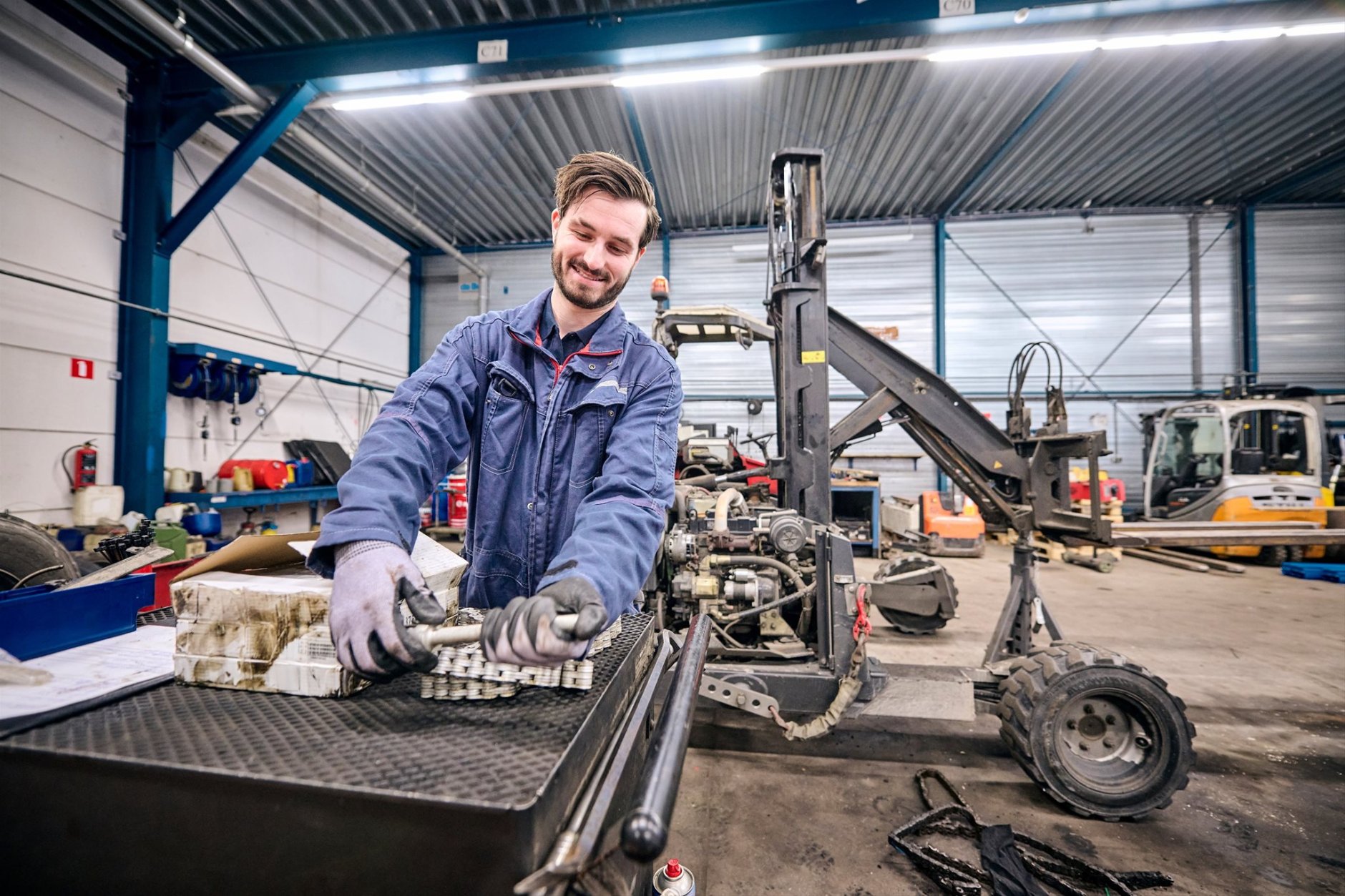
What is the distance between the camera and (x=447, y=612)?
1.07m

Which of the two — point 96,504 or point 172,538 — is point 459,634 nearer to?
point 172,538

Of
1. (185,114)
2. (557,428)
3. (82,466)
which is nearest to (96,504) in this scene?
(82,466)

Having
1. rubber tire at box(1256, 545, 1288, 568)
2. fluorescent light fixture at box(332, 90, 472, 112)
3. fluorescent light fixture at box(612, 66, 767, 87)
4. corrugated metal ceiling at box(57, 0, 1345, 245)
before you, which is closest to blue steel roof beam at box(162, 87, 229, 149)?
corrugated metal ceiling at box(57, 0, 1345, 245)

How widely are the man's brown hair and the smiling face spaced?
1 cm

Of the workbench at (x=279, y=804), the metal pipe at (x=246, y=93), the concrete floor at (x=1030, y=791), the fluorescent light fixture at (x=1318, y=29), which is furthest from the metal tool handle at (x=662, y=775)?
the fluorescent light fixture at (x=1318, y=29)

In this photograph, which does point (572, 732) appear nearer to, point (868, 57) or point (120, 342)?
point (868, 57)

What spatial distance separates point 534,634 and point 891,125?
8.36 meters

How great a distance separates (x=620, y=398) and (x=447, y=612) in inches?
25.3

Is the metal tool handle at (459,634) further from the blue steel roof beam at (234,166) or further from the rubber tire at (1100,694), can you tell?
the blue steel roof beam at (234,166)

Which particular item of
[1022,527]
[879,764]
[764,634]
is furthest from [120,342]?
[1022,527]

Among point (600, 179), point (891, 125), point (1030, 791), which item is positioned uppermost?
point (891, 125)

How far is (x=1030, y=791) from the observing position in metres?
2.35

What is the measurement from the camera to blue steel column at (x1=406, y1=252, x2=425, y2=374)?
9.90 meters

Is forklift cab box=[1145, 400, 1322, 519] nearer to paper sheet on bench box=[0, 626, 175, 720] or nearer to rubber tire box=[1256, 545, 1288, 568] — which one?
rubber tire box=[1256, 545, 1288, 568]
